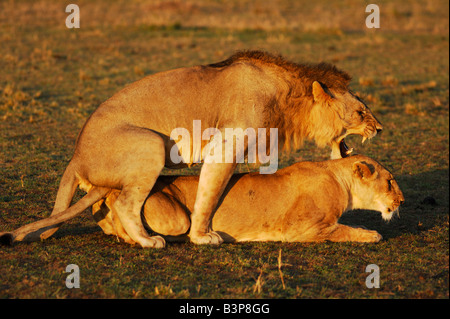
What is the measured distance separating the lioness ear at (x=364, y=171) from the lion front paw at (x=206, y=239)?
5.64 ft

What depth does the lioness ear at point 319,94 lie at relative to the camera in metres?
7.04

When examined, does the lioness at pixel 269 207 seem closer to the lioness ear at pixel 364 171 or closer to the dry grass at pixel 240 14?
the lioness ear at pixel 364 171

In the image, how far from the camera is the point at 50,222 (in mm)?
6160

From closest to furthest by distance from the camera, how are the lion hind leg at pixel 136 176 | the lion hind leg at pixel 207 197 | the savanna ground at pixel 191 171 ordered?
1. the savanna ground at pixel 191 171
2. the lion hind leg at pixel 136 176
3. the lion hind leg at pixel 207 197

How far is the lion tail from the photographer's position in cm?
615

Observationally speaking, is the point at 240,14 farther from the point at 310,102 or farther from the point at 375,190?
the point at 375,190

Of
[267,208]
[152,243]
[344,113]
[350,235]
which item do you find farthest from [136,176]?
[344,113]

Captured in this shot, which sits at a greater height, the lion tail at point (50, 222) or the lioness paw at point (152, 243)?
the lion tail at point (50, 222)

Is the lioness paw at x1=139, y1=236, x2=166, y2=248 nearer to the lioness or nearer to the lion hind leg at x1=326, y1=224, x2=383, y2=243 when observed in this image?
the lioness

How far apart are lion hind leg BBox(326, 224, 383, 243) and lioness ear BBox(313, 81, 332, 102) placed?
144 cm

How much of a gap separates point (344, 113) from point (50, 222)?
136 inches

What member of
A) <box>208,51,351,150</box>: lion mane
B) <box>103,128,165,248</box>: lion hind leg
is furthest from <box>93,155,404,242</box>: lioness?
<box>208,51,351,150</box>: lion mane

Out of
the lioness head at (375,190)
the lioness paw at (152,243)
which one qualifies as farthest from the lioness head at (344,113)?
the lioness paw at (152,243)

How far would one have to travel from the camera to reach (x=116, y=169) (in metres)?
6.30
